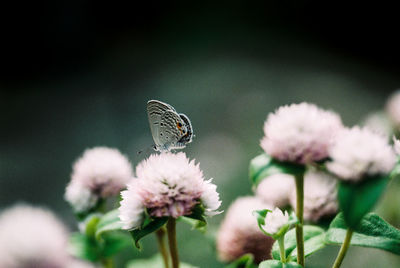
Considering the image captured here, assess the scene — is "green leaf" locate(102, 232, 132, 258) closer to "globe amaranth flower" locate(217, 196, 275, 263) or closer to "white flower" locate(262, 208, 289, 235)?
"globe amaranth flower" locate(217, 196, 275, 263)

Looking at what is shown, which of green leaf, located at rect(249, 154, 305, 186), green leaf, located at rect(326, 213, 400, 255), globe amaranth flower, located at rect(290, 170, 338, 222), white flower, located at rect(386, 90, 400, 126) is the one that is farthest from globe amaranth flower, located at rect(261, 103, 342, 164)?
white flower, located at rect(386, 90, 400, 126)

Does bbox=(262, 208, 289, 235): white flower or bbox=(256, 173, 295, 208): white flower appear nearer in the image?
bbox=(262, 208, 289, 235): white flower

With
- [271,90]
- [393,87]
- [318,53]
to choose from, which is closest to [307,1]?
[318,53]

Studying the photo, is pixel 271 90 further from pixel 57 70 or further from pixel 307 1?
pixel 57 70

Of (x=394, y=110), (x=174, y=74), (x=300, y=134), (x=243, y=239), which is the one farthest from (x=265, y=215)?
(x=174, y=74)

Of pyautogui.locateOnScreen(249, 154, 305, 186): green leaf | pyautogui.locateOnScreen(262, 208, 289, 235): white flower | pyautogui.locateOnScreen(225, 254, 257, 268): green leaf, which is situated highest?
pyautogui.locateOnScreen(249, 154, 305, 186): green leaf

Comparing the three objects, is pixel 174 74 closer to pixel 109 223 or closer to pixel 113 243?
pixel 113 243
